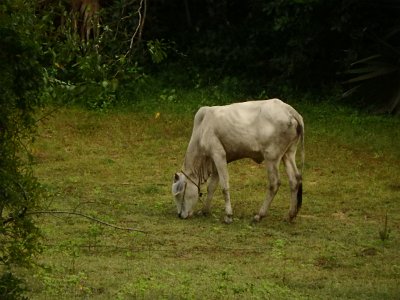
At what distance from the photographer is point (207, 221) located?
12.0 metres

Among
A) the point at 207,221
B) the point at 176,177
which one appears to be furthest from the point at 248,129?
the point at 207,221

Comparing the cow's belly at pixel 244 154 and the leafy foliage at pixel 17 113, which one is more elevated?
the leafy foliage at pixel 17 113

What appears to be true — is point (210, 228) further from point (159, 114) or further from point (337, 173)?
point (159, 114)

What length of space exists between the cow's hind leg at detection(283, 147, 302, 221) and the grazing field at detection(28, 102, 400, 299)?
160mm

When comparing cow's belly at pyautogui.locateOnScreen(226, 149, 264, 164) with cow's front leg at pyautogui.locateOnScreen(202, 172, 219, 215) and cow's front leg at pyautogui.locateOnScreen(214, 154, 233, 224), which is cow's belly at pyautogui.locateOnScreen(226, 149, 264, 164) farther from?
cow's front leg at pyautogui.locateOnScreen(202, 172, 219, 215)

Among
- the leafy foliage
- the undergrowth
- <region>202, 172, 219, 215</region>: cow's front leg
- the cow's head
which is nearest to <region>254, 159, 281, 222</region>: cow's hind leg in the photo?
the undergrowth

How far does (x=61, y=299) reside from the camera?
320 inches

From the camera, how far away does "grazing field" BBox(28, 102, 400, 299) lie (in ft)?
29.1

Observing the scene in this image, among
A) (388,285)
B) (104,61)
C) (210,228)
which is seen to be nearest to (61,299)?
Result: (104,61)

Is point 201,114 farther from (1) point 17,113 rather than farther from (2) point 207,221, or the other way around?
(1) point 17,113

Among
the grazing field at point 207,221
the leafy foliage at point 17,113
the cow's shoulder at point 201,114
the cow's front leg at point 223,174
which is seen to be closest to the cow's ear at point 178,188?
the grazing field at point 207,221

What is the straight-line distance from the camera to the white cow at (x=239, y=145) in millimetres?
11852

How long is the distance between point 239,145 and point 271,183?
54 cm

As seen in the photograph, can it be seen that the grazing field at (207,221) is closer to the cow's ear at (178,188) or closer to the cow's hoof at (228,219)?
the cow's hoof at (228,219)
